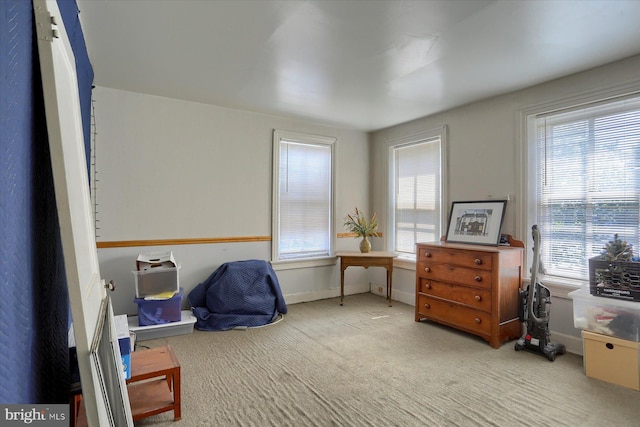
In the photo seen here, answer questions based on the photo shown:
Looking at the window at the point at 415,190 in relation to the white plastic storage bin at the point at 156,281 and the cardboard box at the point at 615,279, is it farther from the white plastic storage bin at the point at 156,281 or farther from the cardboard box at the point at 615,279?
the white plastic storage bin at the point at 156,281

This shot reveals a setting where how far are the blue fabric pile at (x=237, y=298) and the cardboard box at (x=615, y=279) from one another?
2854 millimetres

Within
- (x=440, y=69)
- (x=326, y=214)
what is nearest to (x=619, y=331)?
(x=440, y=69)

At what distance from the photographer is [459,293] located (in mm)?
3389

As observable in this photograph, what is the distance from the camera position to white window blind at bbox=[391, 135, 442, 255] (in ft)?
14.1

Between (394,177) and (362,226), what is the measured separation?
858 millimetres

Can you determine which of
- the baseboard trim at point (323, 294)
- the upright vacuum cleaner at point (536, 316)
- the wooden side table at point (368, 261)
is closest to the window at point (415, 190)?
the wooden side table at point (368, 261)

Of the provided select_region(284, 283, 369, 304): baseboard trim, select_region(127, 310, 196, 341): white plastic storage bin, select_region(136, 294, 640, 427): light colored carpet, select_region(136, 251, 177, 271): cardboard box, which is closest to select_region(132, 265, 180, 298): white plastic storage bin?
select_region(136, 251, 177, 271): cardboard box

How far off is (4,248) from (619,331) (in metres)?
3.42

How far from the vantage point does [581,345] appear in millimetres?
2895

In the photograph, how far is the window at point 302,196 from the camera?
442cm

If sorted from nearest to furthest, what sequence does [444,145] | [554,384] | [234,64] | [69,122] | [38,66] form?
1. [38,66]
2. [69,122]
3. [554,384]
4. [234,64]
5. [444,145]

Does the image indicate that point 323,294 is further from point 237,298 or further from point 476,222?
point 476,222

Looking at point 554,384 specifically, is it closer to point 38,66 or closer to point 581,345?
point 581,345

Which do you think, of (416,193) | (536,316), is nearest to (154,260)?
(416,193)
